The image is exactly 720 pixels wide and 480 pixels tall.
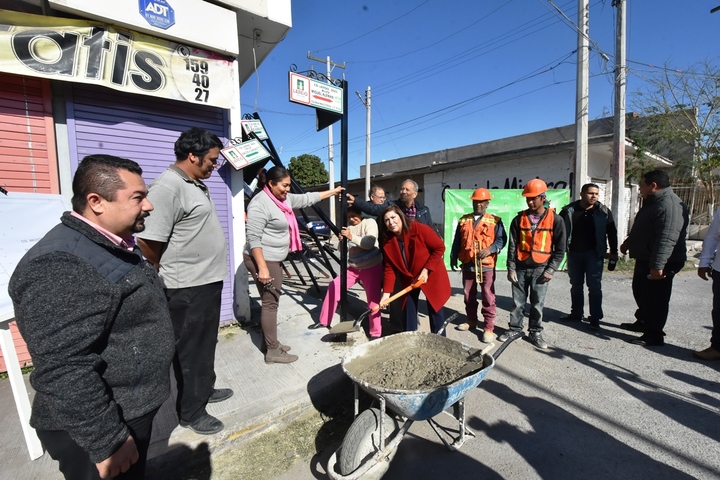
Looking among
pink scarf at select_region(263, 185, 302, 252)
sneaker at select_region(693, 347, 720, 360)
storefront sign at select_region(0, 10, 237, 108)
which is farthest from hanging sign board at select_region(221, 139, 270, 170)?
sneaker at select_region(693, 347, 720, 360)

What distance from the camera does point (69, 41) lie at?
300 cm

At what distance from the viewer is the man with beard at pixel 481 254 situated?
4.18 meters

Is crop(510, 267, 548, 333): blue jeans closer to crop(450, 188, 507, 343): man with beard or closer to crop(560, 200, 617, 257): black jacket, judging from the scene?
crop(450, 188, 507, 343): man with beard

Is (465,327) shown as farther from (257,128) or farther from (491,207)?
(491,207)

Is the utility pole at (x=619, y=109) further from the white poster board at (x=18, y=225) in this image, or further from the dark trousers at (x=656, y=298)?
the white poster board at (x=18, y=225)

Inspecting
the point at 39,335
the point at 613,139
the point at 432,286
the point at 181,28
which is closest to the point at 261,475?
the point at 39,335

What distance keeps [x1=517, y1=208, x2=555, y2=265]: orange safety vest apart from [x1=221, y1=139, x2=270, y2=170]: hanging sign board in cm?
348

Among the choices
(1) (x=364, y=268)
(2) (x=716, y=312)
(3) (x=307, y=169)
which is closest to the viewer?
(2) (x=716, y=312)

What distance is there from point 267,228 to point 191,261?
96cm

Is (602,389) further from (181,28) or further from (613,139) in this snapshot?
(613,139)

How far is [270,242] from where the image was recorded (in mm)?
3127

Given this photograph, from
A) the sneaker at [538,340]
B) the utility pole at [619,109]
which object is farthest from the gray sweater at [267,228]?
the utility pole at [619,109]

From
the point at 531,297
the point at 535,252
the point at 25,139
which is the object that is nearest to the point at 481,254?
the point at 535,252

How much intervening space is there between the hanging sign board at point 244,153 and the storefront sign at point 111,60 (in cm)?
49
